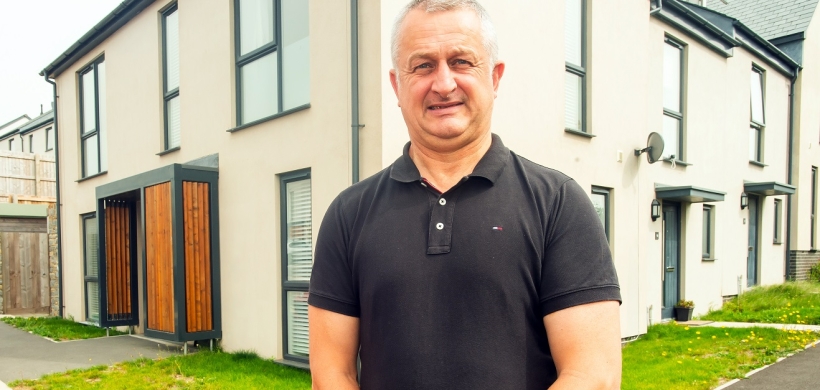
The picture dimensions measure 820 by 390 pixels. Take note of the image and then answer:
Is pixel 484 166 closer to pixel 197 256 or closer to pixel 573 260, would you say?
pixel 573 260

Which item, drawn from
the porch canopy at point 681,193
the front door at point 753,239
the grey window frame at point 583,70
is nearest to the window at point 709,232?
the porch canopy at point 681,193

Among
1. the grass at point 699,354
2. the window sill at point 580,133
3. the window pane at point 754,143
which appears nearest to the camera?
the grass at point 699,354

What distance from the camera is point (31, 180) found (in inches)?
718

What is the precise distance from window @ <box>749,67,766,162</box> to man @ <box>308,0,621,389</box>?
43.3ft

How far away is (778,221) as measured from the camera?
14453 mm

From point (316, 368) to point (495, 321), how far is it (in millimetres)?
528

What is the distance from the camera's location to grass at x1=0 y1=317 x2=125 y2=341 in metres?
9.57

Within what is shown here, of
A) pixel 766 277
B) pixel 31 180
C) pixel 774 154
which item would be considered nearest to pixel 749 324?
pixel 766 277

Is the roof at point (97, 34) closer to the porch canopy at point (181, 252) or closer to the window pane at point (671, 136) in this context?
the porch canopy at point (181, 252)

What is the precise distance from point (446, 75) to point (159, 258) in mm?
6717

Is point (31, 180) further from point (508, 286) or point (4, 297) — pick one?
point (508, 286)

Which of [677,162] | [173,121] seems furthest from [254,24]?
[677,162]

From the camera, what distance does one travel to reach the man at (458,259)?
1.49 metres

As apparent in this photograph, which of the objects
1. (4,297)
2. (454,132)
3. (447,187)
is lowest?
(4,297)
